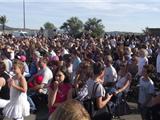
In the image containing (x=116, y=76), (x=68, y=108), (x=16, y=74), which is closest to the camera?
(x=68, y=108)

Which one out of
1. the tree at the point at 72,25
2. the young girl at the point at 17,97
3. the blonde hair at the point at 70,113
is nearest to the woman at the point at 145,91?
the young girl at the point at 17,97

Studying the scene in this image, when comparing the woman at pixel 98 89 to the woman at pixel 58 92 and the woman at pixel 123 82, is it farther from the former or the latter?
the woman at pixel 123 82

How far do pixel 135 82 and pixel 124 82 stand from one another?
274 cm

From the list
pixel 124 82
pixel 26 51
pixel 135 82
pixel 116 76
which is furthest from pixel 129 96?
pixel 26 51

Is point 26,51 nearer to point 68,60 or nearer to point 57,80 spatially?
point 68,60

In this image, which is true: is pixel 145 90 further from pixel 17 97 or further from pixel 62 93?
pixel 17 97

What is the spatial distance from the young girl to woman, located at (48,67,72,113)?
1.23 metres

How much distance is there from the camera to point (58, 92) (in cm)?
735

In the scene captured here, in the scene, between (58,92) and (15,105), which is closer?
(58,92)

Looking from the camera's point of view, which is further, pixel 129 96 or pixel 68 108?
pixel 129 96

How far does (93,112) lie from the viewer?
7.40 m

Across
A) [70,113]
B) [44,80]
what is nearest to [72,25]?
[44,80]

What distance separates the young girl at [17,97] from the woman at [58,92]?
4.05ft

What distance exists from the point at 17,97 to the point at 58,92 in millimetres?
1492
